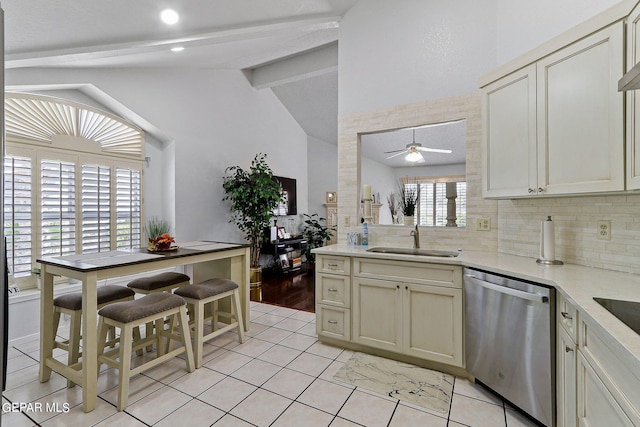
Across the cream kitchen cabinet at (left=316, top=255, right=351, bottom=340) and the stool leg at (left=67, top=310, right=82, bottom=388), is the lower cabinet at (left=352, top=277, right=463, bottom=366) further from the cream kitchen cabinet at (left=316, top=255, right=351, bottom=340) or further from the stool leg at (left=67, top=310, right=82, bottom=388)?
the stool leg at (left=67, top=310, right=82, bottom=388)

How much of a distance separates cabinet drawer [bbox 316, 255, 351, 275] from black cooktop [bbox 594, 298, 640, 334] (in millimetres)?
1644

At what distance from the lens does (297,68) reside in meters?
4.98

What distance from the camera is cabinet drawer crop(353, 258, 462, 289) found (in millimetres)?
2234

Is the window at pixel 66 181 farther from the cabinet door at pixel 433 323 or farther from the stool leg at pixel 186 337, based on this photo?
the cabinet door at pixel 433 323

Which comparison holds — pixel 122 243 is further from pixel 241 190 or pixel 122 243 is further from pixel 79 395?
pixel 79 395

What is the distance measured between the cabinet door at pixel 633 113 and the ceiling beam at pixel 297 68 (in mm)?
3656

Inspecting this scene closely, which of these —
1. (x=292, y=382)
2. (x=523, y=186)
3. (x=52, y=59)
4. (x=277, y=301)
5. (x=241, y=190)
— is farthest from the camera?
(x=241, y=190)

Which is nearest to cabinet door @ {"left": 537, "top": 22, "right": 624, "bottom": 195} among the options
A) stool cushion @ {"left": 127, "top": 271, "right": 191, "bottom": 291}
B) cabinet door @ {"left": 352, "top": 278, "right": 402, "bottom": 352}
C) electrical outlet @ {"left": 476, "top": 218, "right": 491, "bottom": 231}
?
electrical outlet @ {"left": 476, "top": 218, "right": 491, "bottom": 231}

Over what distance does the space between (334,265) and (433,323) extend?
2.98 ft

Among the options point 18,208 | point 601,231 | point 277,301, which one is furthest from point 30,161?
point 601,231

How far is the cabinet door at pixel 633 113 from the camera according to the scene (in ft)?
4.79

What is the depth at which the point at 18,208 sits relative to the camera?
9.51ft

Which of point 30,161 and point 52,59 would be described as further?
Result: point 30,161

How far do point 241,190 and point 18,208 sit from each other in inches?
95.3
